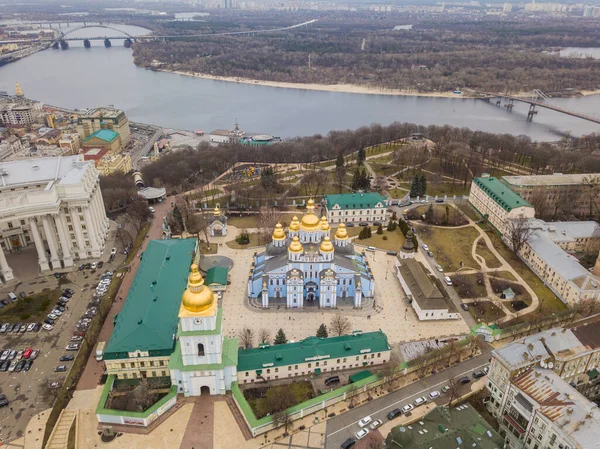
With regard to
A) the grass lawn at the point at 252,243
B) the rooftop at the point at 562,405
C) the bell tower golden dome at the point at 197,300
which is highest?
the bell tower golden dome at the point at 197,300

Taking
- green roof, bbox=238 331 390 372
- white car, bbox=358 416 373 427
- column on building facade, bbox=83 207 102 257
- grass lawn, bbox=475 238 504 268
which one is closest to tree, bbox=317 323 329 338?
green roof, bbox=238 331 390 372

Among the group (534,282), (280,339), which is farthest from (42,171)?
(534,282)

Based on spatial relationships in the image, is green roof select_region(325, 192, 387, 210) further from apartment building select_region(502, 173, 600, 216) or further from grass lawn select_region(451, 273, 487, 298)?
apartment building select_region(502, 173, 600, 216)

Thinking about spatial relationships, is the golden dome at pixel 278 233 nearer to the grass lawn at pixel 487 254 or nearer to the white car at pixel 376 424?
the white car at pixel 376 424

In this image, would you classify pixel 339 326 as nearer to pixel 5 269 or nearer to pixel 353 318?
pixel 353 318

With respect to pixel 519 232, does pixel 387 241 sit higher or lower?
lower

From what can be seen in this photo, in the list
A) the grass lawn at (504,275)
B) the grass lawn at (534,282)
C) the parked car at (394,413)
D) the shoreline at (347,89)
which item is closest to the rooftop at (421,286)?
the grass lawn at (504,275)
